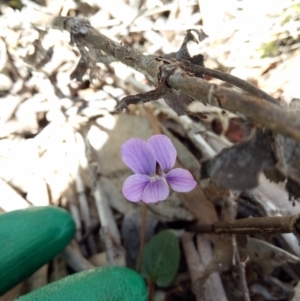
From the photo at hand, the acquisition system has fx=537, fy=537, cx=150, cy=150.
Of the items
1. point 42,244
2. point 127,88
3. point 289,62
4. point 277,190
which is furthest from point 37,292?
point 289,62

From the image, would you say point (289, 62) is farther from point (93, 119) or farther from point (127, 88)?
point (93, 119)

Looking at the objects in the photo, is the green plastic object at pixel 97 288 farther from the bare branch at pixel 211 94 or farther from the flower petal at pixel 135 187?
the bare branch at pixel 211 94

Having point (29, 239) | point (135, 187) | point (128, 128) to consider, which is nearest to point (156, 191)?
point (135, 187)

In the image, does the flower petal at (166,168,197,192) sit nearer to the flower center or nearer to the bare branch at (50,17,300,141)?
the flower center

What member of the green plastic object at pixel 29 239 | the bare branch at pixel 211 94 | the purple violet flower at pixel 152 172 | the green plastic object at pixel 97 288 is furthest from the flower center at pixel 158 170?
the green plastic object at pixel 29 239

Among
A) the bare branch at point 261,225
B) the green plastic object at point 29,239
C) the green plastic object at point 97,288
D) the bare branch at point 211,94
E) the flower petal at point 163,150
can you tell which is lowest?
the green plastic object at point 29,239
